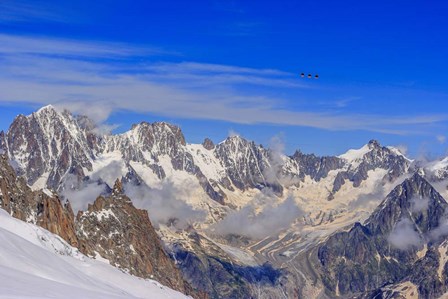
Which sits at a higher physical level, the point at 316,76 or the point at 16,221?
the point at 316,76

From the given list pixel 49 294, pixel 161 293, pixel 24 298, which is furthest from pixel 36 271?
pixel 161 293

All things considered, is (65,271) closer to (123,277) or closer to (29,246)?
(29,246)

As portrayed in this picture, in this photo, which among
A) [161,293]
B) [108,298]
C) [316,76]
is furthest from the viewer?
[161,293]

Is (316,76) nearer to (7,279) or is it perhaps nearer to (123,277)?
(7,279)

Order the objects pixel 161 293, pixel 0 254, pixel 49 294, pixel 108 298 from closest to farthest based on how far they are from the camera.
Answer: pixel 49 294, pixel 108 298, pixel 0 254, pixel 161 293

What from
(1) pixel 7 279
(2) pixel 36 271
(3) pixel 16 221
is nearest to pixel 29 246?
(2) pixel 36 271

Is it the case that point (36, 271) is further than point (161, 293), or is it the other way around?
point (161, 293)
